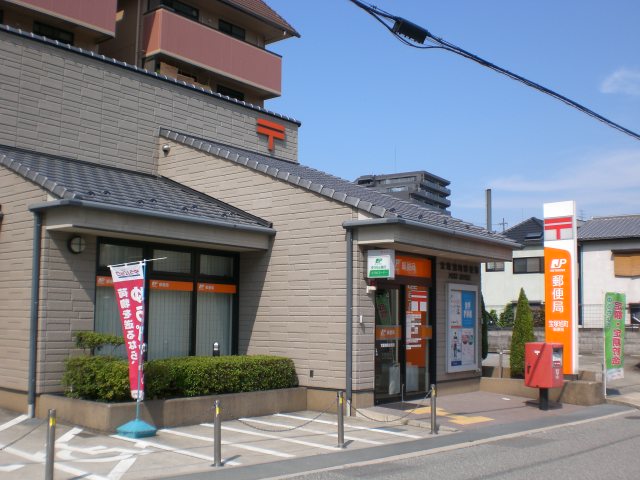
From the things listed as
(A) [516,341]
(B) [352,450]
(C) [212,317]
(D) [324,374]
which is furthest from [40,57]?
(A) [516,341]

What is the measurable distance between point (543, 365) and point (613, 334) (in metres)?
3.62

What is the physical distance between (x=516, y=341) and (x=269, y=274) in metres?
6.69

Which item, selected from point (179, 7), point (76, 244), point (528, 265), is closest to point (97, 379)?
point (76, 244)

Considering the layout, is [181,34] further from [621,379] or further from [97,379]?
[621,379]

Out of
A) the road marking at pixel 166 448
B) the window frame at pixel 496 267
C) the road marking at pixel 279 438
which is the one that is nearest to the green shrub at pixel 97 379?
the road marking at pixel 166 448

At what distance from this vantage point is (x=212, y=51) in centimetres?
2408

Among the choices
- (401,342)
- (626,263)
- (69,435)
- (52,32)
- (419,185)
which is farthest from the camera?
(419,185)

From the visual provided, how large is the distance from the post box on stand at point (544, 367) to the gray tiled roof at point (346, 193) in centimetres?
299

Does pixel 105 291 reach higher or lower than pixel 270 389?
higher

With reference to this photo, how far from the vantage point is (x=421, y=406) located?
50.4 feet

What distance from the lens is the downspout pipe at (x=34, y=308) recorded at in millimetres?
12891

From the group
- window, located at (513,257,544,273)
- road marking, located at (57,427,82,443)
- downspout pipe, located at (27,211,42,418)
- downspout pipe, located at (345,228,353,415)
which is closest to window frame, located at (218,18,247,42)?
downspout pipe, located at (345,228,353,415)

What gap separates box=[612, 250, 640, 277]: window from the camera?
36.2 metres

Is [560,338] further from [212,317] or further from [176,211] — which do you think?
[176,211]
